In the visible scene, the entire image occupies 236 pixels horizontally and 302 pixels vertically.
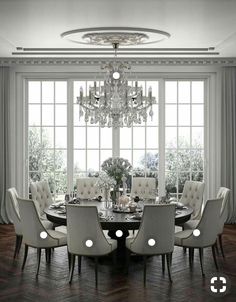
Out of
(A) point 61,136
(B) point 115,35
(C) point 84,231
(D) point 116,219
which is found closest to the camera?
(C) point 84,231

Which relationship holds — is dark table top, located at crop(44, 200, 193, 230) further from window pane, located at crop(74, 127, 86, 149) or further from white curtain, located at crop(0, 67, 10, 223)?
white curtain, located at crop(0, 67, 10, 223)

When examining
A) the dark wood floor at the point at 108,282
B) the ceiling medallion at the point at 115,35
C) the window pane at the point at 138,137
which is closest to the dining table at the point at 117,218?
the dark wood floor at the point at 108,282

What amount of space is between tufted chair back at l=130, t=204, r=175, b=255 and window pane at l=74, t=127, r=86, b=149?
12.5 feet

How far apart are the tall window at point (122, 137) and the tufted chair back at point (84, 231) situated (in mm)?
3662

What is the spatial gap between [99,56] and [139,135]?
1.61m

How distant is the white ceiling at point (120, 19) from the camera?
4.94 metres

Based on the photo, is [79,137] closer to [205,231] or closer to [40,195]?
[40,195]

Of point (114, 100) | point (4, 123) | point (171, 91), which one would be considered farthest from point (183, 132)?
point (4, 123)

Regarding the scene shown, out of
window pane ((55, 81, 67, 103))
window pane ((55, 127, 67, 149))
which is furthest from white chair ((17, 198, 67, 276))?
window pane ((55, 81, 67, 103))

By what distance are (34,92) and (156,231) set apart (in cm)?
461

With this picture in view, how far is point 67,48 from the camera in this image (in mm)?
7625

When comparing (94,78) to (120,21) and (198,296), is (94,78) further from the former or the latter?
(198,296)

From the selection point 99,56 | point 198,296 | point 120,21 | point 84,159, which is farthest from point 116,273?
point 99,56

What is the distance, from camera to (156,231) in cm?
507
